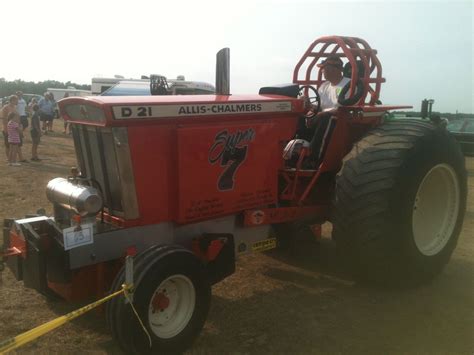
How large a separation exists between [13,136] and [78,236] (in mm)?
8923

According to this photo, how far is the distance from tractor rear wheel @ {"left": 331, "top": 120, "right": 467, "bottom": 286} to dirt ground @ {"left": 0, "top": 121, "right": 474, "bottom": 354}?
11.2 inches

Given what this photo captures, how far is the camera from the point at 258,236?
14.1 ft

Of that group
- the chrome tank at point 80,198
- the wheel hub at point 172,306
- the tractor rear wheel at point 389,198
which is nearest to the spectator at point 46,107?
A: the chrome tank at point 80,198

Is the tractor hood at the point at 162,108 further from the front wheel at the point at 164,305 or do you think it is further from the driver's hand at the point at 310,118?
the front wheel at the point at 164,305

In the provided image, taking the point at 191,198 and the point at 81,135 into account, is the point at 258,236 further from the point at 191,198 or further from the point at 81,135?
the point at 81,135

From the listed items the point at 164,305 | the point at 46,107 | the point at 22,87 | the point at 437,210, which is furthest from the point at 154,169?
the point at 22,87

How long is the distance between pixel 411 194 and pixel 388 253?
543mm

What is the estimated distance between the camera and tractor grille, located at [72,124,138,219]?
10.9 feet

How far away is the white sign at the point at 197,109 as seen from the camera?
3270 millimetres

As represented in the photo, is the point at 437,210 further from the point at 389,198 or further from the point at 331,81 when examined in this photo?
the point at 331,81

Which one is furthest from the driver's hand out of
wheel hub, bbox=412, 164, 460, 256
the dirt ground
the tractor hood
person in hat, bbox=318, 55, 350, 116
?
the dirt ground

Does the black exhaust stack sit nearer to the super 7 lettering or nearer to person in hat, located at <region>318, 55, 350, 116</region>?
the super 7 lettering

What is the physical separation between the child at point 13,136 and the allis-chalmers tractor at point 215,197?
7.84 m

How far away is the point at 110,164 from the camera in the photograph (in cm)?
351
